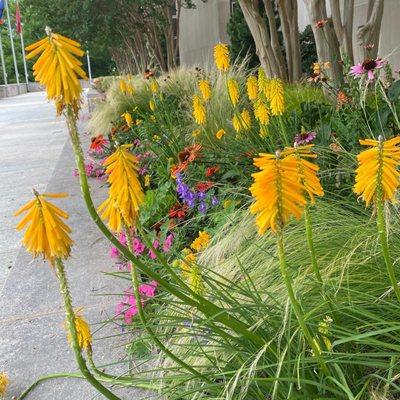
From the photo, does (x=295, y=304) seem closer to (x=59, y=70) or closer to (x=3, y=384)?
(x=59, y=70)

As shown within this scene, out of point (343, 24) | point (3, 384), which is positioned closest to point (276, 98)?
point (3, 384)

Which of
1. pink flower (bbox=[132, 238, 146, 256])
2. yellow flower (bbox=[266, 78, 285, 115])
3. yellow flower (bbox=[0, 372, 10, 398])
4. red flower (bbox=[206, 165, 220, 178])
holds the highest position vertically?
yellow flower (bbox=[266, 78, 285, 115])

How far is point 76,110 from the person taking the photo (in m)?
1.09

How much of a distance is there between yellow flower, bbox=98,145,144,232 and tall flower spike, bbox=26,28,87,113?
0.19 meters

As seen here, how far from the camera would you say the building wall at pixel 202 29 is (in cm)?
2086

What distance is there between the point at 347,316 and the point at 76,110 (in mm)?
1022

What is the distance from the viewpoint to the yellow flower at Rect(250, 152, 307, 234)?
1078 mm

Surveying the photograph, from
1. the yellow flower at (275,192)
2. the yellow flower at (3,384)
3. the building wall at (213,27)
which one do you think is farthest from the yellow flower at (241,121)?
the building wall at (213,27)

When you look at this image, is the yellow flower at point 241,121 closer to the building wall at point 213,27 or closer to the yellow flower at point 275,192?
the yellow flower at point 275,192

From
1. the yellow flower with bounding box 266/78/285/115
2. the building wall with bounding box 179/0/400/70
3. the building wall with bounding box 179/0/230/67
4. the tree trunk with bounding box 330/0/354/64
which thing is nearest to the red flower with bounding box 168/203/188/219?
the yellow flower with bounding box 266/78/285/115

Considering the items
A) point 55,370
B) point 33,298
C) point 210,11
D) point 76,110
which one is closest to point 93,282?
point 33,298

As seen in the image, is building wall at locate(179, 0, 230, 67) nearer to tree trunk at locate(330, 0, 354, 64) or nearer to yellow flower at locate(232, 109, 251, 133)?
tree trunk at locate(330, 0, 354, 64)

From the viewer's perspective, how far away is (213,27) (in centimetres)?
2161

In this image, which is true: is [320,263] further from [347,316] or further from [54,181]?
[54,181]
